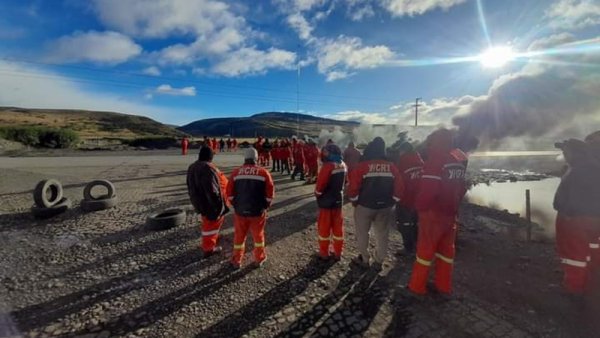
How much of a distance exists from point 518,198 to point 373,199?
15447 millimetres

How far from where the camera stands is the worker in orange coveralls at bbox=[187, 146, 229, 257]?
5027 millimetres

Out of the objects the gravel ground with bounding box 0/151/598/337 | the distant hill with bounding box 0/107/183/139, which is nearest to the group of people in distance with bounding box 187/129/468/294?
the gravel ground with bounding box 0/151/598/337

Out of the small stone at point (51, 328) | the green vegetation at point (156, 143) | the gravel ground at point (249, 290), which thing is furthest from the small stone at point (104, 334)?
the green vegetation at point (156, 143)

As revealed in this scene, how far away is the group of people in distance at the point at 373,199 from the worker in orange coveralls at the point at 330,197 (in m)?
0.02

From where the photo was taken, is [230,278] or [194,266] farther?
[194,266]

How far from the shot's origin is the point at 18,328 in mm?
3283

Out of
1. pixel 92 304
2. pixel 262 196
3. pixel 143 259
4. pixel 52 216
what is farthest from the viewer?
pixel 52 216

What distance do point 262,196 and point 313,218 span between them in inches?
119

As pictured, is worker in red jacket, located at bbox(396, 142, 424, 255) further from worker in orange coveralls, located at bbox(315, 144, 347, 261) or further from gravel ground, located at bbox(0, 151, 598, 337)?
worker in orange coveralls, located at bbox(315, 144, 347, 261)

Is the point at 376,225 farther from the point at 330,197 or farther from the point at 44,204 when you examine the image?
the point at 44,204

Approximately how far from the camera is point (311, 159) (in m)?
12.4

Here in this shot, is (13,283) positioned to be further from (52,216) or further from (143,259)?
(52,216)

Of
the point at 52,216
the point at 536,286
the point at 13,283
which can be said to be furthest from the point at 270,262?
the point at 52,216

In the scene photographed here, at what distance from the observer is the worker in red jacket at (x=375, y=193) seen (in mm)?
4504
